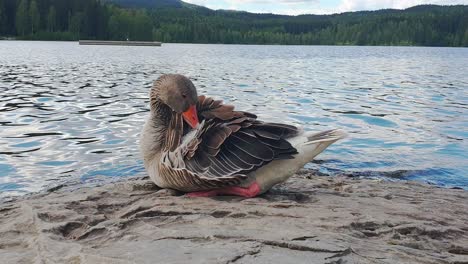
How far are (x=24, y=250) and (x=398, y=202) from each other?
177 inches

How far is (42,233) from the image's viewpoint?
471cm

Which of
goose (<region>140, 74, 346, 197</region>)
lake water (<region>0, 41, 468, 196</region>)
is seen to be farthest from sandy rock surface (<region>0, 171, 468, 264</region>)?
lake water (<region>0, 41, 468, 196</region>)

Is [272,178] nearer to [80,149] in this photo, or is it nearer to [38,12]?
[80,149]

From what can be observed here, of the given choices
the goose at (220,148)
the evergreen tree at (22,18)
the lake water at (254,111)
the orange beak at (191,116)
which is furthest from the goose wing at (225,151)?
the evergreen tree at (22,18)

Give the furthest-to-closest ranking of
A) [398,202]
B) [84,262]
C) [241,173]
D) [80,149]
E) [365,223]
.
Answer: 1. [80,149]
2. [398,202]
3. [241,173]
4. [365,223]
5. [84,262]

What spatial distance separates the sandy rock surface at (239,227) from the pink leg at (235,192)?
0.43 ft

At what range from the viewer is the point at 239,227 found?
4.72 meters

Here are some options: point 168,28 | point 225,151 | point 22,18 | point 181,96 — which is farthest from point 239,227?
point 168,28

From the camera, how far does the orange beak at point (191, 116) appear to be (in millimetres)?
6434

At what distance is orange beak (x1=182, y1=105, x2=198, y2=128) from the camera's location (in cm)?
643

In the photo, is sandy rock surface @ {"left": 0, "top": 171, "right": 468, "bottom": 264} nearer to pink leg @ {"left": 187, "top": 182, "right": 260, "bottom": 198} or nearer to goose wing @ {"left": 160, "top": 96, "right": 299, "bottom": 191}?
pink leg @ {"left": 187, "top": 182, "right": 260, "bottom": 198}

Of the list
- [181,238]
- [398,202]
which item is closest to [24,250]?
[181,238]

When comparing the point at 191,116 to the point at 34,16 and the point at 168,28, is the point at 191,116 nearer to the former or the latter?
the point at 34,16

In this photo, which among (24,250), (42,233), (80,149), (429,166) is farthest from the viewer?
(80,149)
